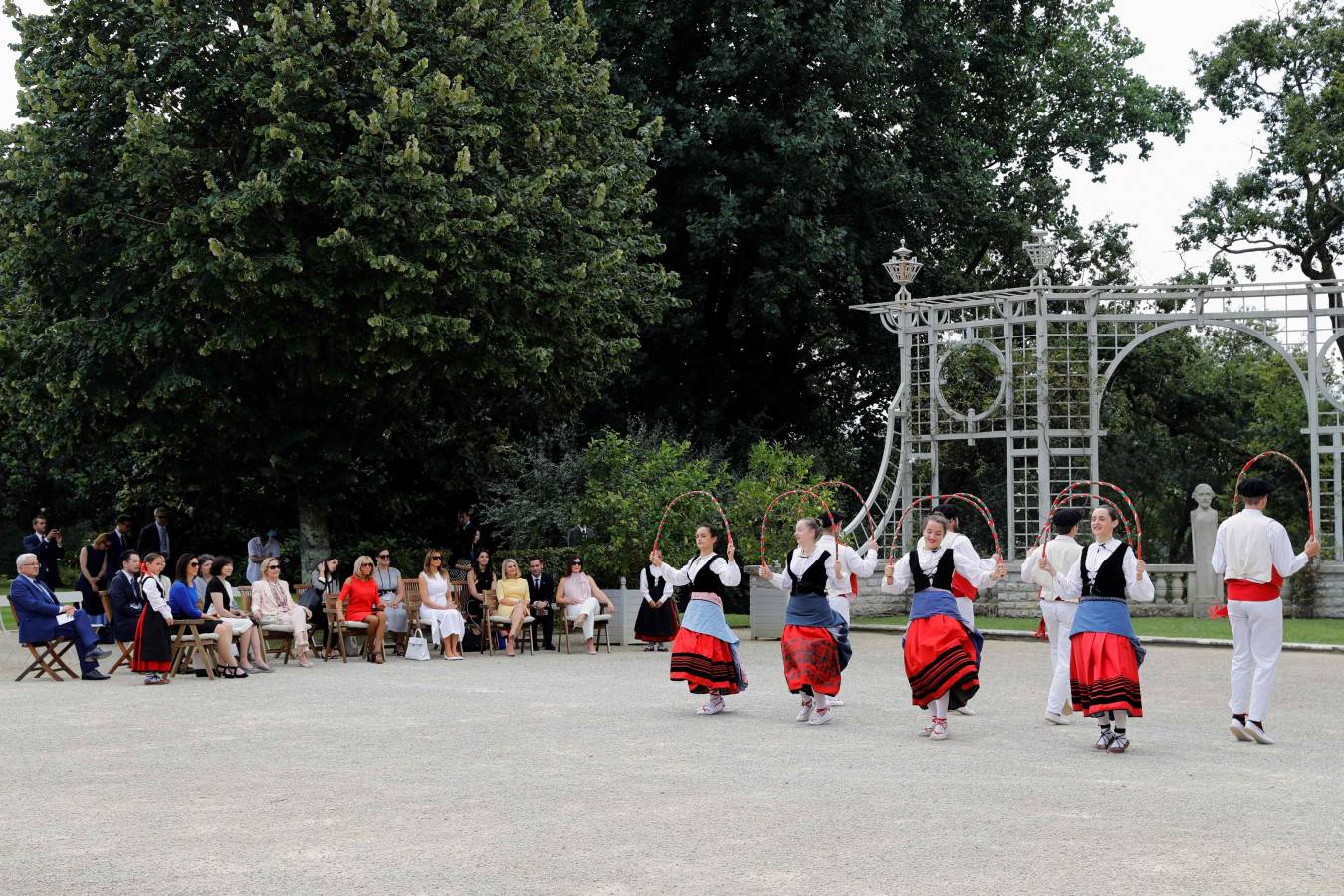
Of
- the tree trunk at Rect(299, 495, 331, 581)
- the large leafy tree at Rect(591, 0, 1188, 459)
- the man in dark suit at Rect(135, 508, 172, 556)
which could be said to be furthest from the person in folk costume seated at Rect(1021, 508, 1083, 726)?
the large leafy tree at Rect(591, 0, 1188, 459)

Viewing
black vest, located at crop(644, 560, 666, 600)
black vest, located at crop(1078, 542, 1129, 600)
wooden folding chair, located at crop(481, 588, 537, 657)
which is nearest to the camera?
Answer: black vest, located at crop(1078, 542, 1129, 600)

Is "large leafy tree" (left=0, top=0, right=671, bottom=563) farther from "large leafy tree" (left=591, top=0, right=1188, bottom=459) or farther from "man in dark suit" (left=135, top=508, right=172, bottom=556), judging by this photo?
"large leafy tree" (left=591, top=0, right=1188, bottom=459)

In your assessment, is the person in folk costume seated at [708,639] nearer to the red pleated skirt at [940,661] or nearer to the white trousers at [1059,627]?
the red pleated skirt at [940,661]

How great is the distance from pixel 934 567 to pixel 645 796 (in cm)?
397

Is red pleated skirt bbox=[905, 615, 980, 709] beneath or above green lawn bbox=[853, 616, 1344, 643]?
above

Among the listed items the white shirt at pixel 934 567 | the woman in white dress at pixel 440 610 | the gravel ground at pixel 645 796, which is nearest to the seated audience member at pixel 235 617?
the woman in white dress at pixel 440 610

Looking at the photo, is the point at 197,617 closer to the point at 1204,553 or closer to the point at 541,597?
the point at 541,597

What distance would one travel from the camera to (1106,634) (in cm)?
1125

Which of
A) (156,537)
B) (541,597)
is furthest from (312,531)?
(541,597)

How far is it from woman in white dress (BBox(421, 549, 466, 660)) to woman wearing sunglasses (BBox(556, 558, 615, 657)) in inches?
58.6

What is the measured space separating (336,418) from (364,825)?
→ 16.8 meters

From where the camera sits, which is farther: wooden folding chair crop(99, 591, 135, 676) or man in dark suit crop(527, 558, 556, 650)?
man in dark suit crop(527, 558, 556, 650)

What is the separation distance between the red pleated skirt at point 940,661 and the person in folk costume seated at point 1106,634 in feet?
2.48

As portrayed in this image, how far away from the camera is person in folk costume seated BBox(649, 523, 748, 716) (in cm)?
1310
